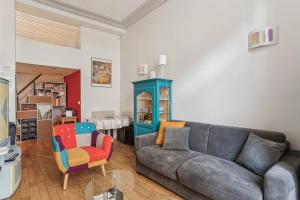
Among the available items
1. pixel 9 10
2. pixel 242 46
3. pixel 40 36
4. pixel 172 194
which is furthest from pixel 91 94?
pixel 242 46

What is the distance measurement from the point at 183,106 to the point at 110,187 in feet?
6.77

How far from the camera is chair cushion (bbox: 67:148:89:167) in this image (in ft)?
7.39

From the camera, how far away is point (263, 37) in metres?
2.17

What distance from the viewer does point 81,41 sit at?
4.73m

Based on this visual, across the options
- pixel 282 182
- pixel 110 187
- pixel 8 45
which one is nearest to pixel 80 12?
pixel 8 45

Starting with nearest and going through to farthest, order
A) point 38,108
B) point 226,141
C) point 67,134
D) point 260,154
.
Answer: point 260,154, point 226,141, point 67,134, point 38,108

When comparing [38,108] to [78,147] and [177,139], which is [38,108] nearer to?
[78,147]

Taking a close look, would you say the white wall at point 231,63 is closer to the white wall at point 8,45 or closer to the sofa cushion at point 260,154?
the sofa cushion at point 260,154

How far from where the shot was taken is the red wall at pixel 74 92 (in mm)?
4848

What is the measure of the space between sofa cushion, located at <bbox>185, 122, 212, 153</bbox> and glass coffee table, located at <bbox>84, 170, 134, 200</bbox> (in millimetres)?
1168

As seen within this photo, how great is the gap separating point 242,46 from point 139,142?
216 cm

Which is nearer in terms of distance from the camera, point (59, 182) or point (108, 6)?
point (59, 182)

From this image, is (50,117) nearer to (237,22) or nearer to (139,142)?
(139,142)

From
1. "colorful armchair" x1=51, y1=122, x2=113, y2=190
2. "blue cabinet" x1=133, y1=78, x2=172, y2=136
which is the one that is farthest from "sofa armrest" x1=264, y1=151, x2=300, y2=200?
"blue cabinet" x1=133, y1=78, x2=172, y2=136
